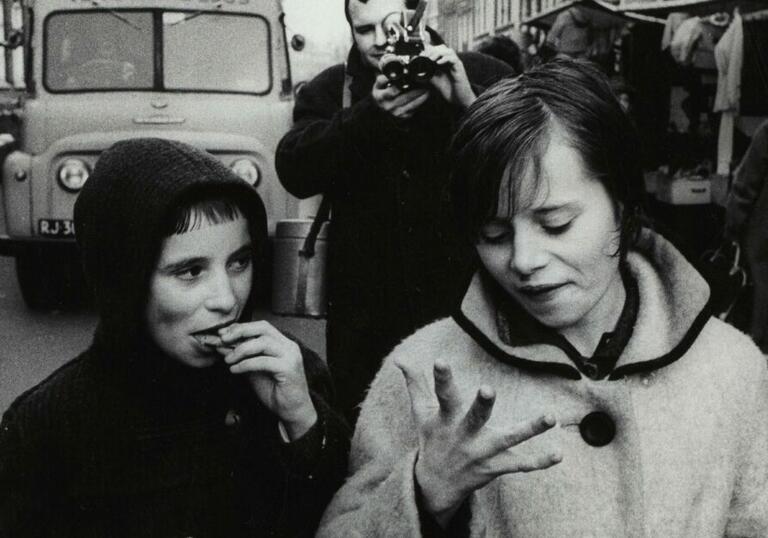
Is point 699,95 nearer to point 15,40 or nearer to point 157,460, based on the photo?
point 15,40

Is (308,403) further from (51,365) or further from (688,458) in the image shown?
(51,365)

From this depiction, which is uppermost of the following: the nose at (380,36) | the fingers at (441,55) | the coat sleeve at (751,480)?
the nose at (380,36)

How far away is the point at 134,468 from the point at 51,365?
4.33 meters

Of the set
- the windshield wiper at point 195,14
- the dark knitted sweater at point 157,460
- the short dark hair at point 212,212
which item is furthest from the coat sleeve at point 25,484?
the windshield wiper at point 195,14

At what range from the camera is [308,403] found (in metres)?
1.72

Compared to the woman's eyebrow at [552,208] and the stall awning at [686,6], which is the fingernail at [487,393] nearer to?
the woman's eyebrow at [552,208]

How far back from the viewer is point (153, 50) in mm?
7078

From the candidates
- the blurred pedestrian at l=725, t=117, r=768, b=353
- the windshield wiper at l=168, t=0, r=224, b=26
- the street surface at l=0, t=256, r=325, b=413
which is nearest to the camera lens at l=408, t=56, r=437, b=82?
the blurred pedestrian at l=725, t=117, r=768, b=353

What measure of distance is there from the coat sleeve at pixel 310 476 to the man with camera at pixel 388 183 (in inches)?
30.9

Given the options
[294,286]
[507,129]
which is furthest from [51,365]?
[507,129]

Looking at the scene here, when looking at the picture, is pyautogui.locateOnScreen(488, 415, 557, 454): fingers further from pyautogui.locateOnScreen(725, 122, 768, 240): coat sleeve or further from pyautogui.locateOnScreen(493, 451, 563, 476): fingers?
pyautogui.locateOnScreen(725, 122, 768, 240): coat sleeve

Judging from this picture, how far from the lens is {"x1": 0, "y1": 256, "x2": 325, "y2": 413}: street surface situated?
18.1 feet

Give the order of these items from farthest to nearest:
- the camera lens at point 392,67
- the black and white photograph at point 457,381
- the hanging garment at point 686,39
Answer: the hanging garment at point 686,39
the camera lens at point 392,67
the black and white photograph at point 457,381

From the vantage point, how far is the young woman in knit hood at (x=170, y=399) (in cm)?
167
